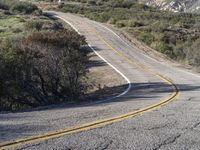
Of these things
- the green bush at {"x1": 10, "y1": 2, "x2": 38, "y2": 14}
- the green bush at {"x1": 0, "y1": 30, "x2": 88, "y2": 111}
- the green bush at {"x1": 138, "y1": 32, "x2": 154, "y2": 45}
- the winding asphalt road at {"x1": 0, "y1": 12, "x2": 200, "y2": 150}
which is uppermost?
the winding asphalt road at {"x1": 0, "y1": 12, "x2": 200, "y2": 150}

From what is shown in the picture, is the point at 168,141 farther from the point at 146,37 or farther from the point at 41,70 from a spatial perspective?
the point at 146,37

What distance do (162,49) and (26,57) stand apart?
31.9m

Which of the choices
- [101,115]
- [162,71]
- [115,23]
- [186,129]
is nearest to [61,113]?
[101,115]

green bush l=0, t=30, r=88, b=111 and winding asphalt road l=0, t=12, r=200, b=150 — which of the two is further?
green bush l=0, t=30, r=88, b=111

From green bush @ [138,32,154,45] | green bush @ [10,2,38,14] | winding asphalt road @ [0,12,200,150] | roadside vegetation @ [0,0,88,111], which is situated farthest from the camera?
green bush @ [10,2,38,14]

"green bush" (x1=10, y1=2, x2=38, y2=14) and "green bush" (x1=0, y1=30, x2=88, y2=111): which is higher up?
"green bush" (x1=0, y1=30, x2=88, y2=111)

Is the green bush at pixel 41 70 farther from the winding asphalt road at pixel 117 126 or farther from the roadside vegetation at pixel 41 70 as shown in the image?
the winding asphalt road at pixel 117 126

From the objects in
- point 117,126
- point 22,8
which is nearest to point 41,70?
point 117,126

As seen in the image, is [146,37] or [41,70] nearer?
[41,70]

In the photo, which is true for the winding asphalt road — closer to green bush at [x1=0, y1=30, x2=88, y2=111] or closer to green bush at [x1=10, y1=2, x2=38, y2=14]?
green bush at [x1=0, y1=30, x2=88, y2=111]

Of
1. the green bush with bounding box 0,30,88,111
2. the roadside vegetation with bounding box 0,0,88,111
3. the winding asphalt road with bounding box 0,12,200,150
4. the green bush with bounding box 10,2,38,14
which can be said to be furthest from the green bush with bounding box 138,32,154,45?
the winding asphalt road with bounding box 0,12,200,150

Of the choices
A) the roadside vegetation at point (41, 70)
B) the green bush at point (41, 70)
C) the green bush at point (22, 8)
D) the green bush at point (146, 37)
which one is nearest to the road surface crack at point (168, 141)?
the green bush at point (41, 70)

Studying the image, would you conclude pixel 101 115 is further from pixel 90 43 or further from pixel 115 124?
pixel 90 43

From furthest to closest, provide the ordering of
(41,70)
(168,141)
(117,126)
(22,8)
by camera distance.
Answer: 1. (22,8)
2. (41,70)
3. (117,126)
4. (168,141)
